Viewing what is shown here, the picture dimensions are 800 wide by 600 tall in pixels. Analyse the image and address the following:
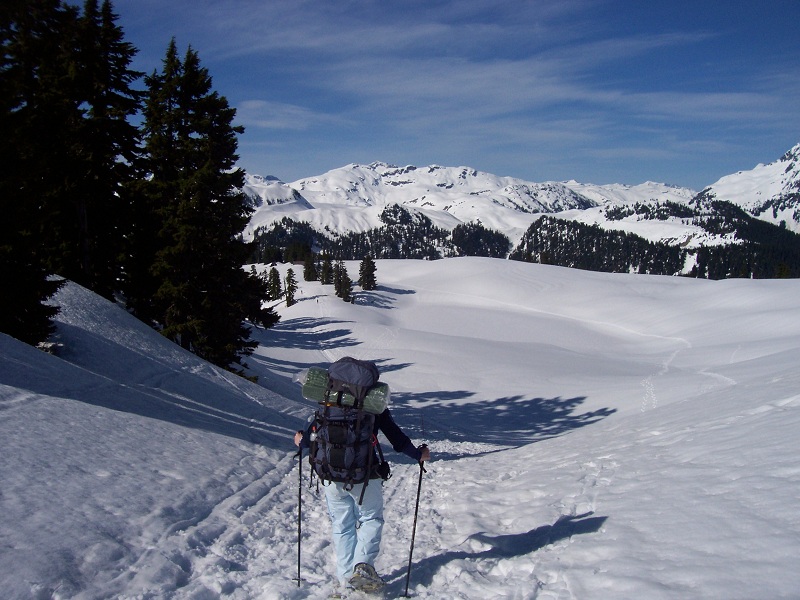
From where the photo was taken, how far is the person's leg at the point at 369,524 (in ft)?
15.7

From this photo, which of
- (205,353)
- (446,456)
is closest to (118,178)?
(205,353)

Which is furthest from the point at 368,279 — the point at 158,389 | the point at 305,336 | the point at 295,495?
the point at 295,495

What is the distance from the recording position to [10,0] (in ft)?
29.0

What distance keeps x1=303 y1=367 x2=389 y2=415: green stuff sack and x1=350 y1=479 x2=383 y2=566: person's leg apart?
783mm

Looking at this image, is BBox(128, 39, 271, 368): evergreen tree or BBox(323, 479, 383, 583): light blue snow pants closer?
BBox(323, 479, 383, 583): light blue snow pants

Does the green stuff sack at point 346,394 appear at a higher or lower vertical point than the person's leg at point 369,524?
higher

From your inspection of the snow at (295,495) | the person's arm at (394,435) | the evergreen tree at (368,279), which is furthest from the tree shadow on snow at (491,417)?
the evergreen tree at (368,279)

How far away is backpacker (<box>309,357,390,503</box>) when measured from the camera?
4645mm

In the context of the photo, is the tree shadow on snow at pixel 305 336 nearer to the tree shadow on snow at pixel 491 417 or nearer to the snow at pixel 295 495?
the tree shadow on snow at pixel 491 417

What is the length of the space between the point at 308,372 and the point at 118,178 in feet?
64.7

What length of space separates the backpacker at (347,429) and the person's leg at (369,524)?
0.54ft

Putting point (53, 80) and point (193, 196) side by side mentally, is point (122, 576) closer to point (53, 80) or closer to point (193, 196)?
point (193, 196)

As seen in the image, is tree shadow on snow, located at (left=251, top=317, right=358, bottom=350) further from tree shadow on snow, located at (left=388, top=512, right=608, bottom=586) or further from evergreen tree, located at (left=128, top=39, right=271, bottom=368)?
tree shadow on snow, located at (left=388, top=512, right=608, bottom=586)

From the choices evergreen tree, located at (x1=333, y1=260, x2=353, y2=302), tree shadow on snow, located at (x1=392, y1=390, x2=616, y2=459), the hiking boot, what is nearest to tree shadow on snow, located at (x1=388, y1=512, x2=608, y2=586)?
the hiking boot
